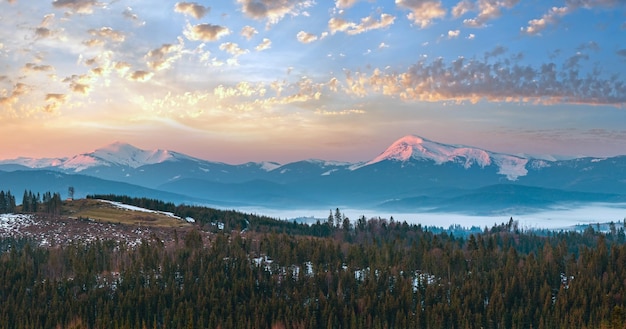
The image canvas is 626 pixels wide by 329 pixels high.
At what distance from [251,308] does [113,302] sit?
1548 inches

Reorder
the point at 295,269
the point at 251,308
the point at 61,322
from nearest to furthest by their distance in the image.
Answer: the point at 61,322 < the point at 251,308 < the point at 295,269

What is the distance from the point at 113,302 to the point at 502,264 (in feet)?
420

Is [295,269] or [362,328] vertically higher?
[295,269]

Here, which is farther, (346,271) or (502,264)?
(502,264)

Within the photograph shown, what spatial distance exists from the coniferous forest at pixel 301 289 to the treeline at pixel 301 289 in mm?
421

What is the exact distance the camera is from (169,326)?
14475cm

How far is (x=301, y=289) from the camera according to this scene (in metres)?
173

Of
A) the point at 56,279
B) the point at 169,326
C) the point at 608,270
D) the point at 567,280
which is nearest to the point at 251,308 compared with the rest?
the point at 169,326

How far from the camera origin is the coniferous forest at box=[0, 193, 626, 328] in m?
148

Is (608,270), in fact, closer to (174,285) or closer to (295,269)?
(295,269)

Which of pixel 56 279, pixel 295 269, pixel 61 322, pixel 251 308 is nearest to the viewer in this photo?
pixel 61 322

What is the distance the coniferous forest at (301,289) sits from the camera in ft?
486

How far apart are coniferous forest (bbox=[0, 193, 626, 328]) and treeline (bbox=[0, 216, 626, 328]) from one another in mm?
421

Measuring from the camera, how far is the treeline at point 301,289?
148 meters
